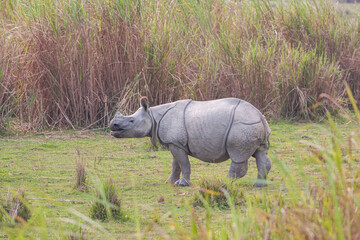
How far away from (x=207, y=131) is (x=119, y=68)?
11.2 ft

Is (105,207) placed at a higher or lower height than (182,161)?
higher

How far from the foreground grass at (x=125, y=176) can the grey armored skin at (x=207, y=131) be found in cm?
20

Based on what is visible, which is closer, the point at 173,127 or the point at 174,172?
the point at 173,127

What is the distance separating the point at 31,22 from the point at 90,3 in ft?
2.62

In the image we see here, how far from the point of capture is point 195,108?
577cm

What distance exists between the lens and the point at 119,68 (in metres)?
8.72

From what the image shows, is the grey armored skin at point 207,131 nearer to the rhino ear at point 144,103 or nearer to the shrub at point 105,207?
the rhino ear at point 144,103

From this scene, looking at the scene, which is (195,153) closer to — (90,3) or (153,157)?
(153,157)

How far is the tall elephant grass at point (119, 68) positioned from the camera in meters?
8.59

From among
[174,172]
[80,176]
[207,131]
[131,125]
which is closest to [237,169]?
[207,131]

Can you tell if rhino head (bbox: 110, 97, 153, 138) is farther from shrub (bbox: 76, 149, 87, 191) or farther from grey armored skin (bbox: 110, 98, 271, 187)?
shrub (bbox: 76, 149, 87, 191)

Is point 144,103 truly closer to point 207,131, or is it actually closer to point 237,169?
point 207,131

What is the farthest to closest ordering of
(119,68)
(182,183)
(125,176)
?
(119,68), (125,176), (182,183)

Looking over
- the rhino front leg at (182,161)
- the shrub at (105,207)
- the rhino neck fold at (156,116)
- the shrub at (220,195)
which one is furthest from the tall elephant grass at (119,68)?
the shrub at (105,207)
